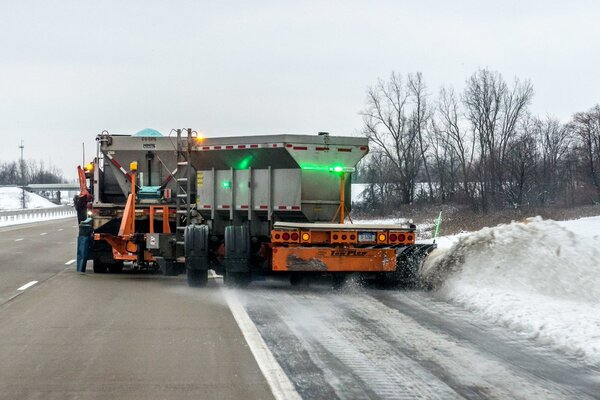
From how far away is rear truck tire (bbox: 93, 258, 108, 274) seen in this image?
16.7m

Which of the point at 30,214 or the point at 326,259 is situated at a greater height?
the point at 30,214

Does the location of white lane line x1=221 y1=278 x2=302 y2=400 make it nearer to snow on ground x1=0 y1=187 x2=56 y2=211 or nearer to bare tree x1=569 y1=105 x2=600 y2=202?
bare tree x1=569 y1=105 x2=600 y2=202

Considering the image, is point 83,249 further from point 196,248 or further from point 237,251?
point 237,251

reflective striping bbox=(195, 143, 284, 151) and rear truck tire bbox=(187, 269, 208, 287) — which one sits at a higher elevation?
reflective striping bbox=(195, 143, 284, 151)

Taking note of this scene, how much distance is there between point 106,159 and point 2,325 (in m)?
7.97

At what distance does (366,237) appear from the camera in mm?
12625

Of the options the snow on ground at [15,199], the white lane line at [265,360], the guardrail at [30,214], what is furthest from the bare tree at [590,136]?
the snow on ground at [15,199]

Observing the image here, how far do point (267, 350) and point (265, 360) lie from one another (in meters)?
0.51

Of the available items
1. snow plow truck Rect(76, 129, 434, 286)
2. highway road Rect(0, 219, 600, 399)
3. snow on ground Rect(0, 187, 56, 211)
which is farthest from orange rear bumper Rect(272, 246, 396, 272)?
snow on ground Rect(0, 187, 56, 211)

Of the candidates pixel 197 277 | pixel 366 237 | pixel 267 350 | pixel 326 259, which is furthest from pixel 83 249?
pixel 267 350

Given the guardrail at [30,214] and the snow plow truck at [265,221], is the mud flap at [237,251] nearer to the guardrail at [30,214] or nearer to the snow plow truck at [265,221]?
the snow plow truck at [265,221]

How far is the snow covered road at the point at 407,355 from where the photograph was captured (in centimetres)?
615

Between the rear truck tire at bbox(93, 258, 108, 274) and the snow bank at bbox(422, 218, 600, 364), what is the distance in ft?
25.6

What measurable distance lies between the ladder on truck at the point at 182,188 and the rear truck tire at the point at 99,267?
2.91 m
